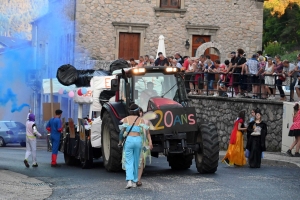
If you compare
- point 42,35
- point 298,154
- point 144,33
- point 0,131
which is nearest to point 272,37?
point 144,33

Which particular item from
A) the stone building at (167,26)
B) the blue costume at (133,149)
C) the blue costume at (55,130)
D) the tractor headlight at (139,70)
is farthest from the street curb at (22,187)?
the stone building at (167,26)

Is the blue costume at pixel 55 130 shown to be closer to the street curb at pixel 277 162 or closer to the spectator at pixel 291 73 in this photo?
the street curb at pixel 277 162

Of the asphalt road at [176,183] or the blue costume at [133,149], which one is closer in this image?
the asphalt road at [176,183]

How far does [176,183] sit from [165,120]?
2.20m

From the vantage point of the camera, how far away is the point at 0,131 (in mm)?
40531

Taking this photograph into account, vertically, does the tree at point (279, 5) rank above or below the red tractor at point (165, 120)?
above

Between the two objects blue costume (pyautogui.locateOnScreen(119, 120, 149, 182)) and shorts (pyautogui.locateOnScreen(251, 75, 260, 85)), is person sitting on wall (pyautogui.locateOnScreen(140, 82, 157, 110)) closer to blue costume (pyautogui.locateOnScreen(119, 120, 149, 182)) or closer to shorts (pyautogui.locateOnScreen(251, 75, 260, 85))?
blue costume (pyautogui.locateOnScreen(119, 120, 149, 182))

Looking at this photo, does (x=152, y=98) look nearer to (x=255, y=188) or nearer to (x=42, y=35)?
A: (x=255, y=188)

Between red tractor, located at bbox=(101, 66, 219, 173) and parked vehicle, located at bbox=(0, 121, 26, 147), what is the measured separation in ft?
67.0

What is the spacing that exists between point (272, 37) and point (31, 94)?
144 ft

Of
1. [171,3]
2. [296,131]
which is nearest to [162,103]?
[296,131]

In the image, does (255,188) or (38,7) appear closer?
(255,188)

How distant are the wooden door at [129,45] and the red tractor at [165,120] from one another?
869 inches

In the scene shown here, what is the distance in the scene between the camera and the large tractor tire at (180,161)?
1983cm
